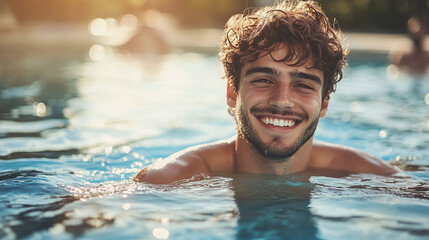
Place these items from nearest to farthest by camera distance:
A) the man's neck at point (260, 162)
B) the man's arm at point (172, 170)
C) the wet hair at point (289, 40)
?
the wet hair at point (289, 40)
the man's arm at point (172, 170)
the man's neck at point (260, 162)

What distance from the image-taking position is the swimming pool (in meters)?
2.89

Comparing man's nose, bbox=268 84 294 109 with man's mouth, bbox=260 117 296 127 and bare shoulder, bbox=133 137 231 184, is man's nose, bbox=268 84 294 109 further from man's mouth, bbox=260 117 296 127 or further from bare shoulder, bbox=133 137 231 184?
bare shoulder, bbox=133 137 231 184

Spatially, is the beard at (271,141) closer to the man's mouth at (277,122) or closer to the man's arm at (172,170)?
the man's mouth at (277,122)

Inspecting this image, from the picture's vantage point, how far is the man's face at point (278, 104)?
3.36 metres

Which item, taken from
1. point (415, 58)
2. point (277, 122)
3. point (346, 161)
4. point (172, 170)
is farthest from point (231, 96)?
point (415, 58)

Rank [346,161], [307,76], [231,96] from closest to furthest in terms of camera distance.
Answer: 1. [307,76]
2. [231,96]
3. [346,161]

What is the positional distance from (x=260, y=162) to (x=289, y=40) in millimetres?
899

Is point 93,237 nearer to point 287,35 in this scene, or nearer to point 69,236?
point 69,236

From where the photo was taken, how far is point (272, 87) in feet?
11.2

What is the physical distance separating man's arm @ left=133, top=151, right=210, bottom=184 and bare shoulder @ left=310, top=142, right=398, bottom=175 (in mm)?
1055

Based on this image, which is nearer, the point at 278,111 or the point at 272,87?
the point at 278,111

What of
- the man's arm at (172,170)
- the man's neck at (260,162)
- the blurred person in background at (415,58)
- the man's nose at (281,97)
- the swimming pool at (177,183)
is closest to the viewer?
the swimming pool at (177,183)

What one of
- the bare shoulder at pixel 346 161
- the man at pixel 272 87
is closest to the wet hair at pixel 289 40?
the man at pixel 272 87

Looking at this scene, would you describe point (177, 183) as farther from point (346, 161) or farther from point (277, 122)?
point (346, 161)
